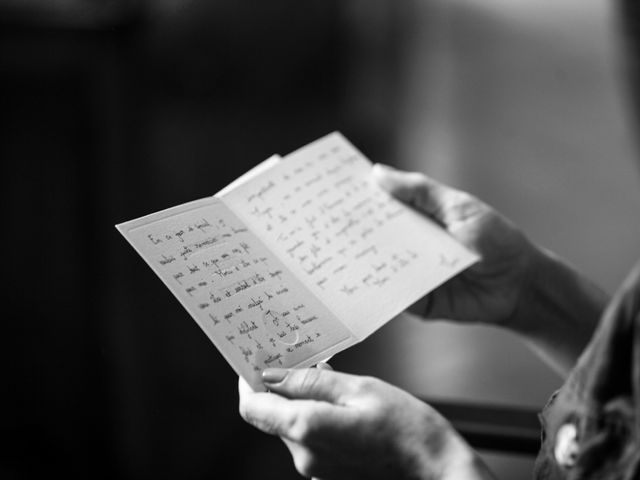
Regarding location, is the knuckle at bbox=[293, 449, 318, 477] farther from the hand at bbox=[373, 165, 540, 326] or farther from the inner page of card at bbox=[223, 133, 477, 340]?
the hand at bbox=[373, 165, 540, 326]

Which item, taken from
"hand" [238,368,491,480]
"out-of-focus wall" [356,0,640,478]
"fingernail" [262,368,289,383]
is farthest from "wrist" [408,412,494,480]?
"out-of-focus wall" [356,0,640,478]

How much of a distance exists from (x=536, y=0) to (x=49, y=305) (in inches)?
84.6

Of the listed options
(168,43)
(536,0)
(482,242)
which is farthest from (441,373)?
(536,0)

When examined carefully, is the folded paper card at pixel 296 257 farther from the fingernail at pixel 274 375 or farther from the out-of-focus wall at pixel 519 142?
the out-of-focus wall at pixel 519 142

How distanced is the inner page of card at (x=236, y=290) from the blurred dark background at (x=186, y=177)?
0.57 metres

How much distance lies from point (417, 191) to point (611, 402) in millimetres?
456

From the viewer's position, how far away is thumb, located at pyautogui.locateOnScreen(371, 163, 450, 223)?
2.94 feet

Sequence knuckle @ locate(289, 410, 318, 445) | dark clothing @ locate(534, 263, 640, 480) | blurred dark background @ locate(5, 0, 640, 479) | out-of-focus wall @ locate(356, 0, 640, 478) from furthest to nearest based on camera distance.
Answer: out-of-focus wall @ locate(356, 0, 640, 478) → blurred dark background @ locate(5, 0, 640, 479) → knuckle @ locate(289, 410, 318, 445) → dark clothing @ locate(534, 263, 640, 480)

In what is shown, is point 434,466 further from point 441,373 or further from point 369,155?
point 369,155

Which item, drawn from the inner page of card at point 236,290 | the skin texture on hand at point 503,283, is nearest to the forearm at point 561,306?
the skin texture on hand at point 503,283

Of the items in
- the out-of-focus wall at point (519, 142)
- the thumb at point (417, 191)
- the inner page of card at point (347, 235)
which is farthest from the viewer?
the out-of-focus wall at point (519, 142)

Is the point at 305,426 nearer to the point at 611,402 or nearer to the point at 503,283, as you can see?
the point at 611,402

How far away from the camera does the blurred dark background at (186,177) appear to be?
1383 mm

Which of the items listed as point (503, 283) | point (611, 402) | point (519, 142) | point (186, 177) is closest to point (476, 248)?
point (503, 283)
